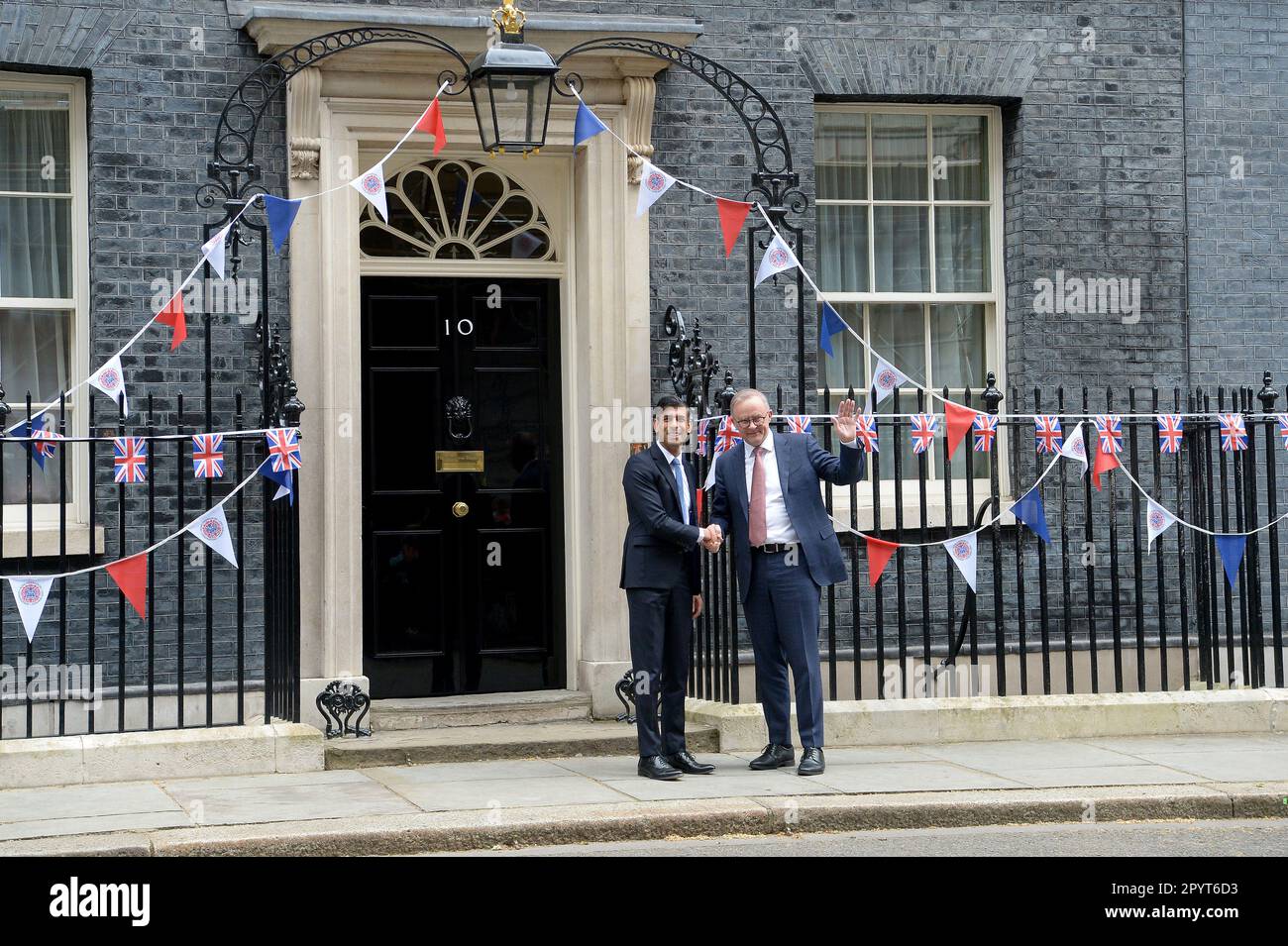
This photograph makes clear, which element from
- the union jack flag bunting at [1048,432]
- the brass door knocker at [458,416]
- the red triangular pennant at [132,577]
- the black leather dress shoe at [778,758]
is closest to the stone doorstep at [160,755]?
the red triangular pennant at [132,577]

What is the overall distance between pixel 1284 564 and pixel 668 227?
15.5 ft

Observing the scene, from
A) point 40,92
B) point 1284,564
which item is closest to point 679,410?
point 40,92

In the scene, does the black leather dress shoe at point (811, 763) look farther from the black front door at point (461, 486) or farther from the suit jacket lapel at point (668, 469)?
the black front door at point (461, 486)

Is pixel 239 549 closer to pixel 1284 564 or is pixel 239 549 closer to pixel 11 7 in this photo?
pixel 11 7

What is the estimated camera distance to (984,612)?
36.2 ft

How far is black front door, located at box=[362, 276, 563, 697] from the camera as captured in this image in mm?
10156

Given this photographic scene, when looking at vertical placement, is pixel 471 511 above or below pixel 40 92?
below

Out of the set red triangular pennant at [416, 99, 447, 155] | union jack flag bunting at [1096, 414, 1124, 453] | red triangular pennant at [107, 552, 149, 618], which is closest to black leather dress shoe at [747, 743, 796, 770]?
union jack flag bunting at [1096, 414, 1124, 453]

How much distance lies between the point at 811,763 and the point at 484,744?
1891 mm

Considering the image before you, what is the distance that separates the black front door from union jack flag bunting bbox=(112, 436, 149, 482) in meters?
1.65

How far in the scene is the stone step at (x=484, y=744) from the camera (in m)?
9.07

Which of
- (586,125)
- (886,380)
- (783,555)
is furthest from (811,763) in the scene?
(586,125)

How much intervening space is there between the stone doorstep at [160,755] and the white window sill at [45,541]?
3.79 ft

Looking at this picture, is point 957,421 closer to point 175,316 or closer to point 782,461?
point 782,461
